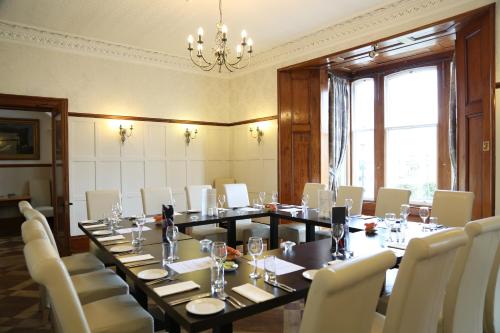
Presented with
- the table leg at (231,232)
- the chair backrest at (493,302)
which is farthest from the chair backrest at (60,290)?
the table leg at (231,232)

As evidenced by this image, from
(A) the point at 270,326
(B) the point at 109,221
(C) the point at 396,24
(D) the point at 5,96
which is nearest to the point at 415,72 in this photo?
(C) the point at 396,24

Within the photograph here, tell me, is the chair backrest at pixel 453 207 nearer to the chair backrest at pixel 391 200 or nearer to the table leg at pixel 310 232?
the chair backrest at pixel 391 200

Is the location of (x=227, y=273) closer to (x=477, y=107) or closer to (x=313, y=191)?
(x=313, y=191)

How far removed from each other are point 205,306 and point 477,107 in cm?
393

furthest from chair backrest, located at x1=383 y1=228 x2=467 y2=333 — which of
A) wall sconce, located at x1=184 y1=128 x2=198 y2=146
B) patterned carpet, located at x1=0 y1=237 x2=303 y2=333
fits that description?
wall sconce, located at x1=184 y1=128 x2=198 y2=146

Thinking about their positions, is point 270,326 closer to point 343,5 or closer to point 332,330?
point 332,330

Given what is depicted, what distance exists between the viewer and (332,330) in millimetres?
1147

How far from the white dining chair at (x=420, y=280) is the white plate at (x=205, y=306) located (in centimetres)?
70

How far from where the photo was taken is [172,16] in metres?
4.70

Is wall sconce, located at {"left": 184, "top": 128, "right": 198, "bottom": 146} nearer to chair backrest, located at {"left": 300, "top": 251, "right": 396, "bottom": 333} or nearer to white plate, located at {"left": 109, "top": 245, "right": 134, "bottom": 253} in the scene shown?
white plate, located at {"left": 109, "top": 245, "right": 134, "bottom": 253}

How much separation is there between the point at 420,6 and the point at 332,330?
4.36m

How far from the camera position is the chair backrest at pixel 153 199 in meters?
4.53

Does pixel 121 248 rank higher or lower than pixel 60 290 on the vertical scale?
lower

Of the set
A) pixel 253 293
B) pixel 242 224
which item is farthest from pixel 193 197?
pixel 253 293
